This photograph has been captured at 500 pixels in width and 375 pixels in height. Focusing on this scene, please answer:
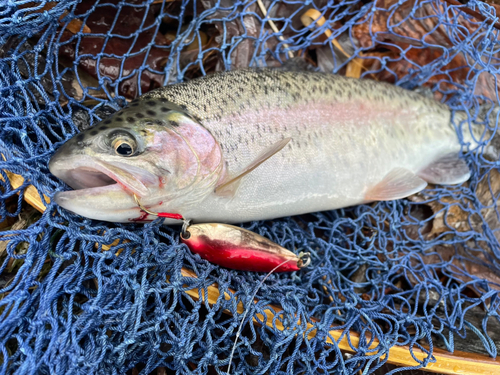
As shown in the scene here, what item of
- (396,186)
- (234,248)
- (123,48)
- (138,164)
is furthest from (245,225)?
(123,48)

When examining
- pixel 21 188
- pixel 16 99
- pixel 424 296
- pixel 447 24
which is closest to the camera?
pixel 21 188

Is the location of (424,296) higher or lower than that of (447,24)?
lower

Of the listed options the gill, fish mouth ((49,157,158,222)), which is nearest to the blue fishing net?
fish mouth ((49,157,158,222))

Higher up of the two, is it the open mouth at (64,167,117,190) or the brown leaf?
the brown leaf

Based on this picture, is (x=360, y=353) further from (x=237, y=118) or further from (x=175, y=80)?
(x=175, y=80)

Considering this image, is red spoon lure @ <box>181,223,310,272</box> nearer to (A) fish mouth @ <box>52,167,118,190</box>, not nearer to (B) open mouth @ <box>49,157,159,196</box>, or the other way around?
(B) open mouth @ <box>49,157,159,196</box>

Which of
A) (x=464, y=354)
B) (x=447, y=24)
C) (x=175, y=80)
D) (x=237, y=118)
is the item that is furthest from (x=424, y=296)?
(x=175, y=80)
